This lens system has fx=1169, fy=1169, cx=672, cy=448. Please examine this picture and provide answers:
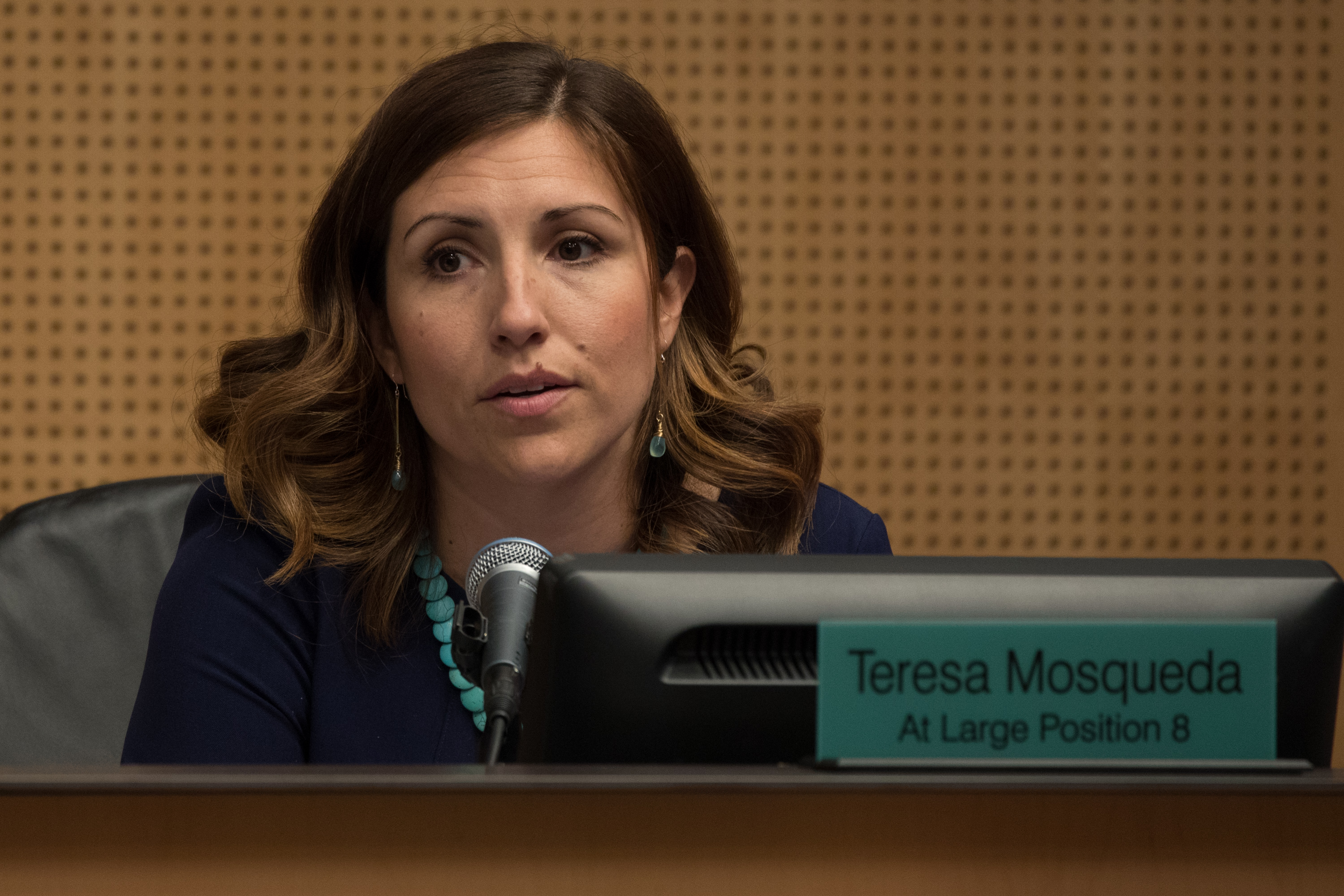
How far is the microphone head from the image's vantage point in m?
0.78

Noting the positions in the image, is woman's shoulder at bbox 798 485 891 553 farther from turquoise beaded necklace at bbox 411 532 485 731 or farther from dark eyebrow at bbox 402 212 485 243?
dark eyebrow at bbox 402 212 485 243

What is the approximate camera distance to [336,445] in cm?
126

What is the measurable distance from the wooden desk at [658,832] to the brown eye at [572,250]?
2.33ft

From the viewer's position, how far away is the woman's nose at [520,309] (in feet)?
3.54

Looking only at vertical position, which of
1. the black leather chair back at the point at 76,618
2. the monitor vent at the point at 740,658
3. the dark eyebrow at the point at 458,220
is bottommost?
the black leather chair back at the point at 76,618

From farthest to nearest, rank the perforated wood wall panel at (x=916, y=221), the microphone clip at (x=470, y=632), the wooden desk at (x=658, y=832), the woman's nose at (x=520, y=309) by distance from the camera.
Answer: the perforated wood wall panel at (x=916, y=221) < the woman's nose at (x=520, y=309) < the microphone clip at (x=470, y=632) < the wooden desk at (x=658, y=832)

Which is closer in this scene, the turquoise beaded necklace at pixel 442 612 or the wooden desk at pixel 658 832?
the wooden desk at pixel 658 832

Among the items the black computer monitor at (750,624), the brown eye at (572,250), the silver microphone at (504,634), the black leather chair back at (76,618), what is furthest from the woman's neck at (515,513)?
the black computer monitor at (750,624)

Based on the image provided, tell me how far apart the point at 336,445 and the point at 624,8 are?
1369 mm

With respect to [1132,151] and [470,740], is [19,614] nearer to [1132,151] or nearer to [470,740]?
[470,740]

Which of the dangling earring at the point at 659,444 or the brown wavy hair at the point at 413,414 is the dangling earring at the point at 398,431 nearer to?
the brown wavy hair at the point at 413,414

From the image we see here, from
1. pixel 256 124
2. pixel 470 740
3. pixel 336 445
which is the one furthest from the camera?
pixel 256 124

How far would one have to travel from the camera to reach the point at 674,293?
4.36 ft

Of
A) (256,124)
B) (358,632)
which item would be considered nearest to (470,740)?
(358,632)
